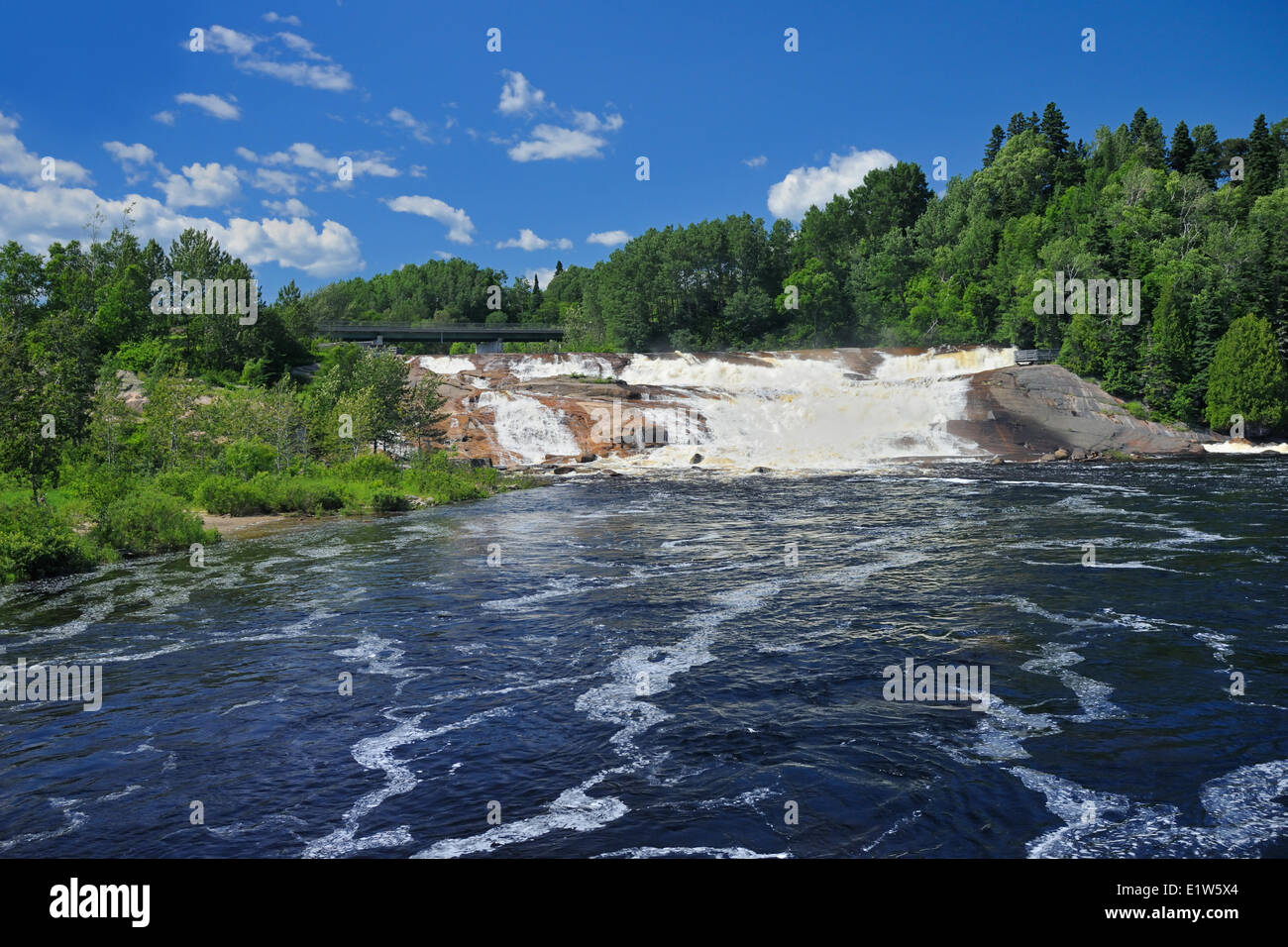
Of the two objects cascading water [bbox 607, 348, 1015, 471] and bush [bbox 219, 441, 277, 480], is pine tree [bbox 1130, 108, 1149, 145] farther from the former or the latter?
bush [bbox 219, 441, 277, 480]

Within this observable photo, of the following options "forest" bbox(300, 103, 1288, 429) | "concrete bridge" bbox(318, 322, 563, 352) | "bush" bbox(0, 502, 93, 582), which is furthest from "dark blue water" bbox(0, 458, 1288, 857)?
"concrete bridge" bbox(318, 322, 563, 352)

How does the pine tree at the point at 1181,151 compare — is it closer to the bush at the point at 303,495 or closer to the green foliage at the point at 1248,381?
the green foliage at the point at 1248,381

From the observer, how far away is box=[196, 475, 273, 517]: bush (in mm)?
39625

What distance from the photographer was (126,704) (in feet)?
51.4

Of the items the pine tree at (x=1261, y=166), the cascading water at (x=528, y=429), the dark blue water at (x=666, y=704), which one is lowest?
the dark blue water at (x=666, y=704)

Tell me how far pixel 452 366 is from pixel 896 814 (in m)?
74.9

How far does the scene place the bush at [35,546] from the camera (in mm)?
25891

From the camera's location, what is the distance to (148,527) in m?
31.3

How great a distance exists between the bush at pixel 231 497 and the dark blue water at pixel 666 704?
32.6 ft

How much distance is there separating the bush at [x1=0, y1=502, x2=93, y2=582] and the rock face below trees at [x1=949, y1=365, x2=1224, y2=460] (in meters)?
54.2

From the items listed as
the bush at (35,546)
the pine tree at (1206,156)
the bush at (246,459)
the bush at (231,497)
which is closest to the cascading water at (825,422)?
the bush at (246,459)

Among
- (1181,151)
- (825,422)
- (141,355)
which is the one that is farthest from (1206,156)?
(141,355)

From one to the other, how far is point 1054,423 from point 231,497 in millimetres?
54485
